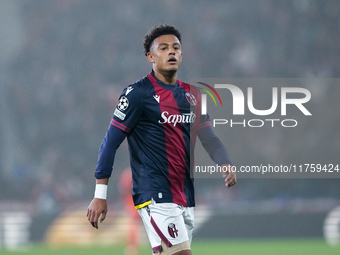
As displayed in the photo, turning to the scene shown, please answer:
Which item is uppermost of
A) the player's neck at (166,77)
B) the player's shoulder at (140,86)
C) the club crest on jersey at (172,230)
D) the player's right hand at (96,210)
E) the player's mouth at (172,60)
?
the player's mouth at (172,60)

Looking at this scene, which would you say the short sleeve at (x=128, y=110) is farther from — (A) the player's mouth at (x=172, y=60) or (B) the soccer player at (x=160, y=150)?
(A) the player's mouth at (x=172, y=60)

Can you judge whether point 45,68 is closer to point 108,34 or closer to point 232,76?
point 108,34

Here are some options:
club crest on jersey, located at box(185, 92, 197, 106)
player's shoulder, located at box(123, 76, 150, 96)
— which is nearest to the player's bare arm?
player's shoulder, located at box(123, 76, 150, 96)

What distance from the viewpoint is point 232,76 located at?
47.5 feet

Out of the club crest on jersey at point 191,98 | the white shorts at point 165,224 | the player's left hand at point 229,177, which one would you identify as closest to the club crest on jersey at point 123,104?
the club crest on jersey at point 191,98

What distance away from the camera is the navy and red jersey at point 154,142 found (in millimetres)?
4215

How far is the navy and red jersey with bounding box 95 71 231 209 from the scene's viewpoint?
166 inches

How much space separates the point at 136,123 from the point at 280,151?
1001cm

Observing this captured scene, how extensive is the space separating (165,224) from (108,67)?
11.0 m

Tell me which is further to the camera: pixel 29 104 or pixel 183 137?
pixel 29 104

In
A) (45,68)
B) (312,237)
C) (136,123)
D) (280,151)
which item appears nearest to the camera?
(136,123)

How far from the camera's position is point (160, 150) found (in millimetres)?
4289

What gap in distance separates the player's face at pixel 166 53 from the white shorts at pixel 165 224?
85 cm

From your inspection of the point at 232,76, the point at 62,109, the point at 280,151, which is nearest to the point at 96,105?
the point at 62,109
